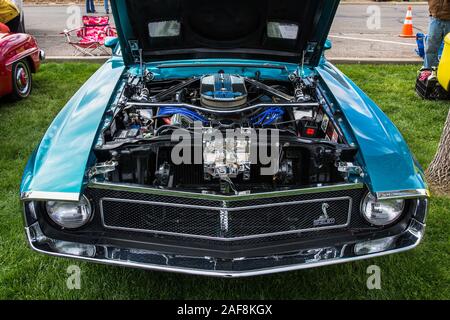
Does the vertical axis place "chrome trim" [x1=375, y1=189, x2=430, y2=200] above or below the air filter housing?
below

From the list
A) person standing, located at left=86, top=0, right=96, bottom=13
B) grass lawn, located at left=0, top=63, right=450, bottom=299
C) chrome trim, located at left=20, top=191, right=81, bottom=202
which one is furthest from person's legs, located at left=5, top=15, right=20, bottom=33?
chrome trim, located at left=20, top=191, right=81, bottom=202

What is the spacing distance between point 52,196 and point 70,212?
7.1 inches

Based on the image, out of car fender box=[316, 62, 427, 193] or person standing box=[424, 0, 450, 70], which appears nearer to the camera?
car fender box=[316, 62, 427, 193]

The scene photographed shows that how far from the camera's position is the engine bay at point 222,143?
214cm

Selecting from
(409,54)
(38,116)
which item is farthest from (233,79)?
(409,54)

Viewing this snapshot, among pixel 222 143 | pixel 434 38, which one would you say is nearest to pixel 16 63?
pixel 222 143

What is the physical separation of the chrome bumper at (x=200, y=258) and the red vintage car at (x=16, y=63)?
11.2 feet

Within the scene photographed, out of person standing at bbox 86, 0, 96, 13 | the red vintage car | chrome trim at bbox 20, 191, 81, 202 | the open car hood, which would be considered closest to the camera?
chrome trim at bbox 20, 191, 81, 202

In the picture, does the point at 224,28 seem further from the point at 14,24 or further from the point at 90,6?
the point at 90,6

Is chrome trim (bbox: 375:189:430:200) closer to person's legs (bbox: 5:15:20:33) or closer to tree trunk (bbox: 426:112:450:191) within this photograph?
tree trunk (bbox: 426:112:450:191)

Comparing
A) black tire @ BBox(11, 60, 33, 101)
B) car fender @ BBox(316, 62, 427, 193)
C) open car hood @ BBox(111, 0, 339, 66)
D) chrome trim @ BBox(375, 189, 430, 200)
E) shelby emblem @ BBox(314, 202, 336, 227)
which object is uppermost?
open car hood @ BBox(111, 0, 339, 66)

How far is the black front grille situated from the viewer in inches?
77.8

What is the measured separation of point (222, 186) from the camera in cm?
208
